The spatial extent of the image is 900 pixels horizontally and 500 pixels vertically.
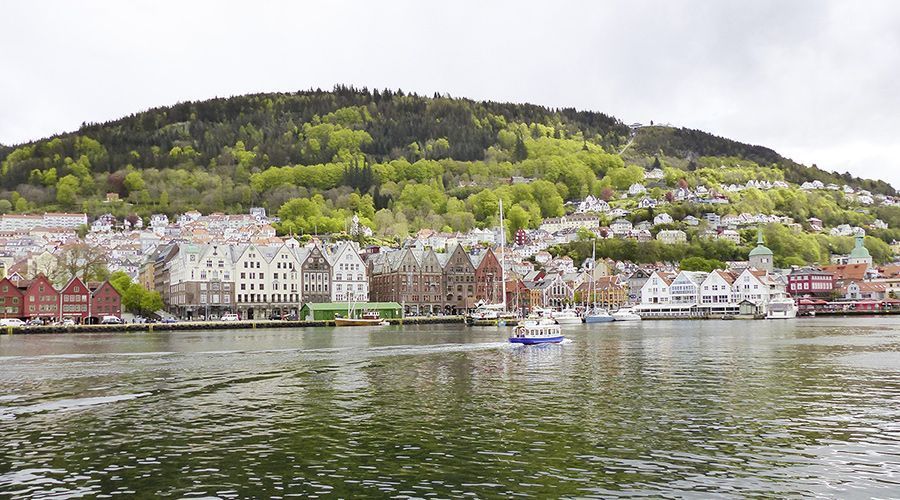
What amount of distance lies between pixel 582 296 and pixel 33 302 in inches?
3449

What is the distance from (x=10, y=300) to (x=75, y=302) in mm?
7982

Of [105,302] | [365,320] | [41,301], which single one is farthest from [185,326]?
[41,301]

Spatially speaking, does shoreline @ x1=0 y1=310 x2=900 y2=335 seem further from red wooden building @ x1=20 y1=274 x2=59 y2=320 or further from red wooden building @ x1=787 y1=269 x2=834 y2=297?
red wooden building @ x1=787 y1=269 x2=834 y2=297

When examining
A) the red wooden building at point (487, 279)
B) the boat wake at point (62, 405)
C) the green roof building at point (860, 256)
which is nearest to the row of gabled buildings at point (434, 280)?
the red wooden building at point (487, 279)

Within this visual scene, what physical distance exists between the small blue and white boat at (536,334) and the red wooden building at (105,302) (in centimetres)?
7118

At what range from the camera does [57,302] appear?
109 meters

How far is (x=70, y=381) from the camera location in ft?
118

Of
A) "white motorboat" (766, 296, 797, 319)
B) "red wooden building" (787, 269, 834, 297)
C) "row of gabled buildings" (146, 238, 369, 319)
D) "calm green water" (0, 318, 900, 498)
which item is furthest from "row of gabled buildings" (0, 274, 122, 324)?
"red wooden building" (787, 269, 834, 297)

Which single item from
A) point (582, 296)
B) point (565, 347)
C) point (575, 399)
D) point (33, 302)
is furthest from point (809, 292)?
point (575, 399)

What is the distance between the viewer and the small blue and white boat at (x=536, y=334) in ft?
188

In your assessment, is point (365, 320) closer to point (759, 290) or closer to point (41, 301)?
point (41, 301)

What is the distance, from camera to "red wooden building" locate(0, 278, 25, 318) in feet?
351

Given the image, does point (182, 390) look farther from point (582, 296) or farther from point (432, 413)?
point (582, 296)

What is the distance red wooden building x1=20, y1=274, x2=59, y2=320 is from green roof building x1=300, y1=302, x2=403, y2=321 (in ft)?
105
